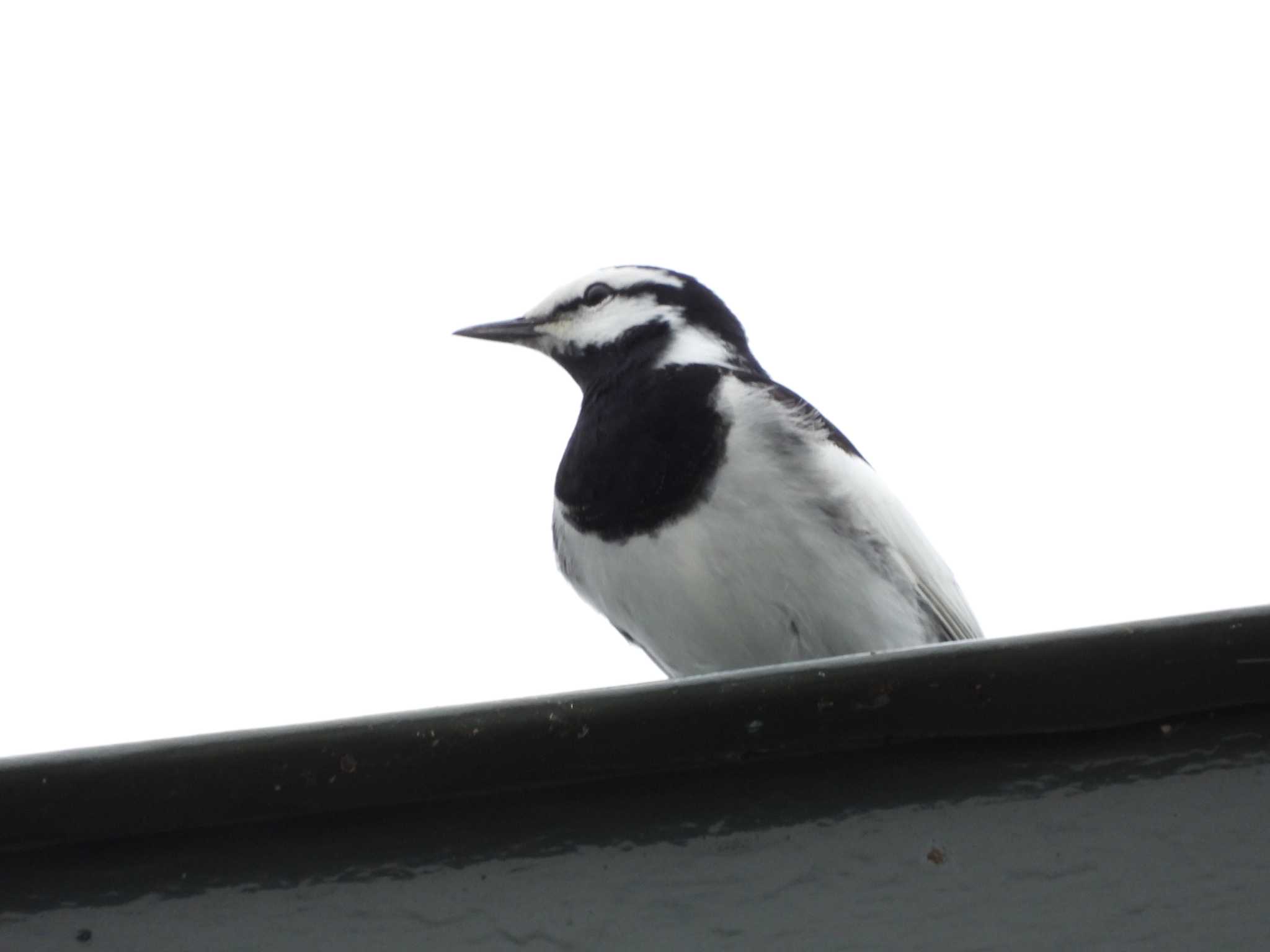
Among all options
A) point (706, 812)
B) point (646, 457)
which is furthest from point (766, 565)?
point (706, 812)

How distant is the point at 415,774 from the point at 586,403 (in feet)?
7.86

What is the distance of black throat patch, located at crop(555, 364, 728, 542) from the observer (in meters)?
3.68

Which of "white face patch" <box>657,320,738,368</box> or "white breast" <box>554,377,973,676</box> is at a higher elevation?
"white face patch" <box>657,320,738,368</box>

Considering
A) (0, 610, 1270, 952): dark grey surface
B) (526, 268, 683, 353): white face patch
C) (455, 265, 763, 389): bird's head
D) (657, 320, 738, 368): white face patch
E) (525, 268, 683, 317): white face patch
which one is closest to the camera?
(0, 610, 1270, 952): dark grey surface

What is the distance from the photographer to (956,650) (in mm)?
1974

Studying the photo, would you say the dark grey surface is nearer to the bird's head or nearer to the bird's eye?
the bird's head

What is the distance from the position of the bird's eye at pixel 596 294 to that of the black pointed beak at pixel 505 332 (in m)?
→ 0.17

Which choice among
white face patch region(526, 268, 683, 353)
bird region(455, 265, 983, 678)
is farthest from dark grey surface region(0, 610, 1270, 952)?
white face patch region(526, 268, 683, 353)

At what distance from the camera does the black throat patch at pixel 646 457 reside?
3.68m

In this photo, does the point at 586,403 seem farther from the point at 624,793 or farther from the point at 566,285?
the point at 624,793

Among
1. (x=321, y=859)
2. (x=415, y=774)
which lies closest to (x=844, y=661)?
(x=415, y=774)

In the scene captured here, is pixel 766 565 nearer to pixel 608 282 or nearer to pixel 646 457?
pixel 646 457

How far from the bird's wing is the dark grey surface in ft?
5.95

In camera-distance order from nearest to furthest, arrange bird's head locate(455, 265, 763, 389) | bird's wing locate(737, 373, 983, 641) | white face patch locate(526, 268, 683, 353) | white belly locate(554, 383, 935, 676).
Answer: white belly locate(554, 383, 935, 676)
bird's wing locate(737, 373, 983, 641)
bird's head locate(455, 265, 763, 389)
white face patch locate(526, 268, 683, 353)
